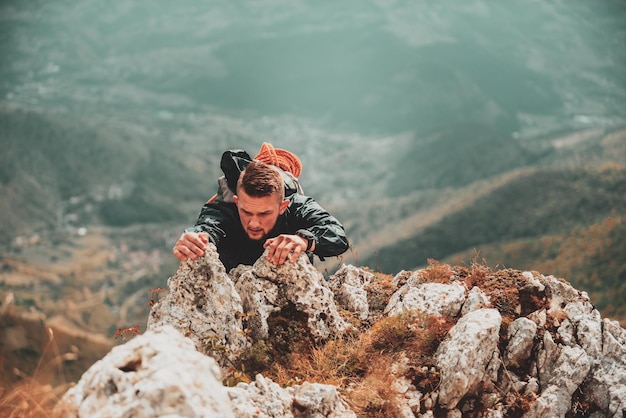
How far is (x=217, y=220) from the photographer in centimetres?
1020

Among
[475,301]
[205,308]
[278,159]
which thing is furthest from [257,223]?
[475,301]

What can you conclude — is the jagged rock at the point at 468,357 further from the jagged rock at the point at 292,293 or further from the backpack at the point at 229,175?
the backpack at the point at 229,175

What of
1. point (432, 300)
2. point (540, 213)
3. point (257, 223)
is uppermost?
point (257, 223)

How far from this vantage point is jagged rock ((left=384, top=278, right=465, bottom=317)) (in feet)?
34.5

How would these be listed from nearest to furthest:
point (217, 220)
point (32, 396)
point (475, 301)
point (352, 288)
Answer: point (32, 396) < point (217, 220) < point (475, 301) < point (352, 288)

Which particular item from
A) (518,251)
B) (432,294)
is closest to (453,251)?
(518,251)

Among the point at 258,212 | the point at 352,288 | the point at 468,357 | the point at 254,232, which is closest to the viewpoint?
the point at 468,357

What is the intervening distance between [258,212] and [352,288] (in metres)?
3.47

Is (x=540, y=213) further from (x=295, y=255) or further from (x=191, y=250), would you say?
(x=191, y=250)

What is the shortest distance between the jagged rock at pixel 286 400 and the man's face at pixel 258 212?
326 cm

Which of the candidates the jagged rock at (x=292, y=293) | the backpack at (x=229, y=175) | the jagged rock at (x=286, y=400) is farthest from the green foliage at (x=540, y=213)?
the jagged rock at (x=286, y=400)

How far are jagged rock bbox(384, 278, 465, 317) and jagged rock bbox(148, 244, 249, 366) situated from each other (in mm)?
3384

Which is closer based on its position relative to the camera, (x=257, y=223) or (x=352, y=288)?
(x=257, y=223)

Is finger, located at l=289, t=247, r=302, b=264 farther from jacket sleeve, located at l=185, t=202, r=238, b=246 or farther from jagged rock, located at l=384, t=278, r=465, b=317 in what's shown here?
jagged rock, located at l=384, t=278, r=465, b=317
